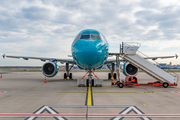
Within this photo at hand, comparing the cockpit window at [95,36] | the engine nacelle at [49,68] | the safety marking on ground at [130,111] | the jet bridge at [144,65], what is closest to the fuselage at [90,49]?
the cockpit window at [95,36]

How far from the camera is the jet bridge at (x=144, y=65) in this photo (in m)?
11.2

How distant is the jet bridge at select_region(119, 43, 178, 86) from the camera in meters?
11.2

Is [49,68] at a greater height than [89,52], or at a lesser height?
lesser

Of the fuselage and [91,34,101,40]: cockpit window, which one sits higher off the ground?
[91,34,101,40]: cockpit window

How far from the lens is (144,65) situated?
1139 cm

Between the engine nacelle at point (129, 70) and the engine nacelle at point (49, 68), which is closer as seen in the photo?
the engine nacelle at point (129, 70)

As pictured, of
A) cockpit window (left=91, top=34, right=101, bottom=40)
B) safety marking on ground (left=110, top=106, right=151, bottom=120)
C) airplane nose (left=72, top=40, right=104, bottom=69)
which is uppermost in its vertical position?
cockpit window (left=91, top=34, right=101, bottom=40)

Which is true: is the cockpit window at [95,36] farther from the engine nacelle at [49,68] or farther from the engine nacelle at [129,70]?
the engine nacelle at [49,68]

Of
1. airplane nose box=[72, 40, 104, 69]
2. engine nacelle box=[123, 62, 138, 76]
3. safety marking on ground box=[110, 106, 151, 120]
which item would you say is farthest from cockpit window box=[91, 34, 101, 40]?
engine nacelle box=[123, 62, 138, 76]

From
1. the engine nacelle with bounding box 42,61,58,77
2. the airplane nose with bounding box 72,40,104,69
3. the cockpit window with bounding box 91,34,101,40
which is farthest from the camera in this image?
the engine nacelle with bounding box 42,61,58,77

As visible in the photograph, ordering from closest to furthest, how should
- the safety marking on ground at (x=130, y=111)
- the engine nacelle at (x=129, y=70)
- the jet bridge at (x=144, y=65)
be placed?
the safety marking on ground at (x=130, y=111), the jet bridge at (x=144, y=65), the engine nacelle at (x=129, y=70)

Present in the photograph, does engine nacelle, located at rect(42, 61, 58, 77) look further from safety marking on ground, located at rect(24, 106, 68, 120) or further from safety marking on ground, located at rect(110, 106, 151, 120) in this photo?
safety marking on ground, located at rect(110, 106, 151, 120)

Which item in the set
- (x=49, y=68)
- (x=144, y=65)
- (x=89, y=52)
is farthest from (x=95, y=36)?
(x=49, y=68)

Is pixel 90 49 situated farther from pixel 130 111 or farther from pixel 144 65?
pixel 144 65
